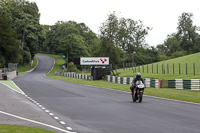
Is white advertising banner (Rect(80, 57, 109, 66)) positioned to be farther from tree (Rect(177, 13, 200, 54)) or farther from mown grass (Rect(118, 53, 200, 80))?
tree (Rect(177, 13, 200, 54))

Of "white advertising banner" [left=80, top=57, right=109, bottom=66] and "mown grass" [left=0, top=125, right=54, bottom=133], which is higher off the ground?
"white advertising banner" [left=80, top=57, right=109, bottom=66]

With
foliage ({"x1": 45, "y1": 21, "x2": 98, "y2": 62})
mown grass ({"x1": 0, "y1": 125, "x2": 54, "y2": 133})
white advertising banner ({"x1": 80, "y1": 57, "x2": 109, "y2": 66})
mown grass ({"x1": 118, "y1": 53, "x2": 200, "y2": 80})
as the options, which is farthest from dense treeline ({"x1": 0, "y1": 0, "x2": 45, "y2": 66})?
mown grass ({"x1": 0, "y1": 125, "x2": 54, "y2": 133})

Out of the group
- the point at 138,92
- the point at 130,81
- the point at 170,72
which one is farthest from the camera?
the point at 170,72

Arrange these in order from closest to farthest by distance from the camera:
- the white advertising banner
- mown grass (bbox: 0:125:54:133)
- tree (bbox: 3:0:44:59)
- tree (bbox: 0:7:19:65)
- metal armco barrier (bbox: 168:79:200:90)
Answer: mown grass (bbox: 0:125:54:133) → metal armco barrier (bbox: 168:79:200:90) → the white advertising banner → tree (bbox: 0:7:19:65) → tree (bbox: 3:0:44:59)

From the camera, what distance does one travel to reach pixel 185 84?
2736 cm

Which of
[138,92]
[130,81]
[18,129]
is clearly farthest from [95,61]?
[18,129]

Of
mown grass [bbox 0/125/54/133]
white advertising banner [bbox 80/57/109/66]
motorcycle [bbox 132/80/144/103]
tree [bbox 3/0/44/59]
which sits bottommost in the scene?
mown grass [bbox 0/125/54/133]

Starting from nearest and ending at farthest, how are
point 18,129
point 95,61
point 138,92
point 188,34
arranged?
point 18,129
point 138,92
point 95,61
point 188,34

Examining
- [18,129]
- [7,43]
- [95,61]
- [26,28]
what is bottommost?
[18,129]

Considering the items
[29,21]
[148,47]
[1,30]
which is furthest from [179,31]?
[1,30]

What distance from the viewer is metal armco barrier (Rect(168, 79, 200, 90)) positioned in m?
26.2

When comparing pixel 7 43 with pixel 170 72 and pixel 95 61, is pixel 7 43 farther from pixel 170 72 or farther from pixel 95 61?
pixel 170 72

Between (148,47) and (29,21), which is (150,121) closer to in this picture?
(29,21)

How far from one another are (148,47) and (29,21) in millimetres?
42363
